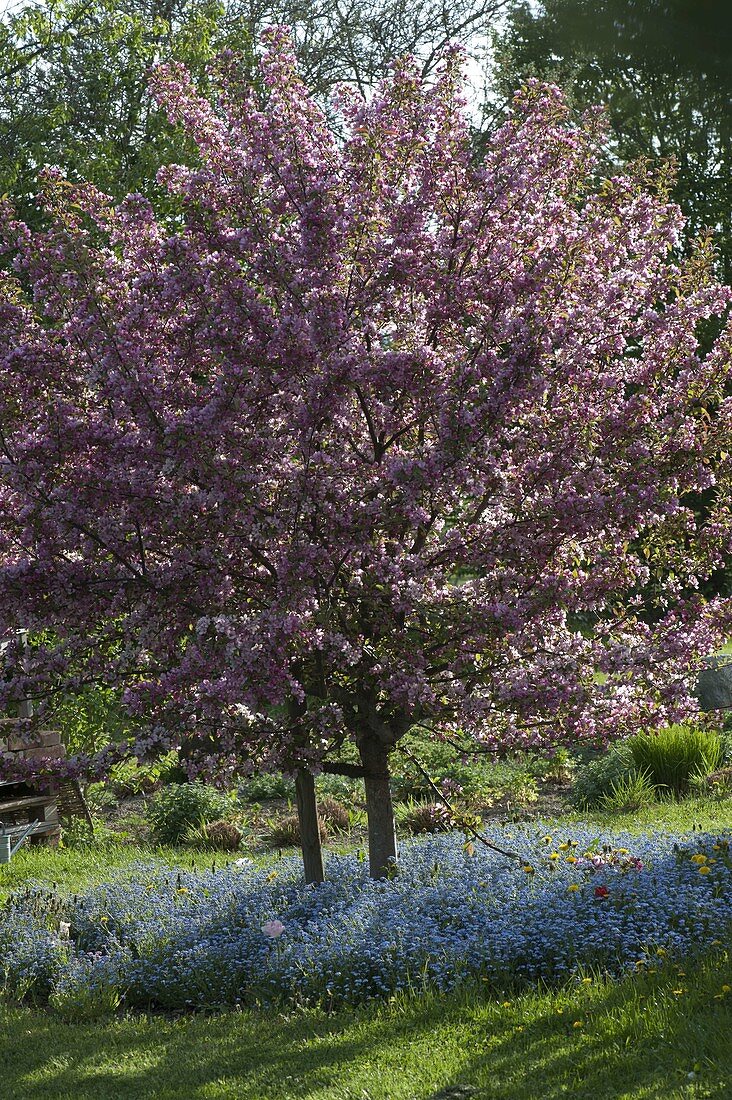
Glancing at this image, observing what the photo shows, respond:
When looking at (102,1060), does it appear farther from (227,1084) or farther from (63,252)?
(63,252)

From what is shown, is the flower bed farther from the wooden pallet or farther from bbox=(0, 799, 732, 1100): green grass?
the wooden pallet

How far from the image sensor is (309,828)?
24.0ft

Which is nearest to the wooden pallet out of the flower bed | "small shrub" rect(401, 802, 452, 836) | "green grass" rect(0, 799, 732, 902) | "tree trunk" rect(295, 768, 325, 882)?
"green grass" rect(0, 799, 732, 902)

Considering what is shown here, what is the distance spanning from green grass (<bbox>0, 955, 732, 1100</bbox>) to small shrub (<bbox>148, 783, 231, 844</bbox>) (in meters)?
5.08

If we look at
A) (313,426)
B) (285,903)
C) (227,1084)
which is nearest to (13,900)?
(285,903)

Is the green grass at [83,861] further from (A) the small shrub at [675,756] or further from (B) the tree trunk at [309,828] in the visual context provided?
(A) the small shrub at [675,756]

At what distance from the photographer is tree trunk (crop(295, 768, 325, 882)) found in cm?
727

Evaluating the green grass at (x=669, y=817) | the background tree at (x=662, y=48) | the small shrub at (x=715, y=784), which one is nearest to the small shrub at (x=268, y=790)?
the green grass at (x=669, y=817)

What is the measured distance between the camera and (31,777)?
6383mm

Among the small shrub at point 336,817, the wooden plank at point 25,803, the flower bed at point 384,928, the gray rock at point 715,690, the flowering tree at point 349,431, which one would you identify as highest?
the flowering tree at point 349,431

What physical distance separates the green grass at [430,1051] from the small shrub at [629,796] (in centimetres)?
473

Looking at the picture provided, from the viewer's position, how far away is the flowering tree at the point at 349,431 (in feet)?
19.0

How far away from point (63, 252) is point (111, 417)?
868 millimetres

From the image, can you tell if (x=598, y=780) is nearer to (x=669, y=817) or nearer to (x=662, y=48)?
(x=669, y=817)
